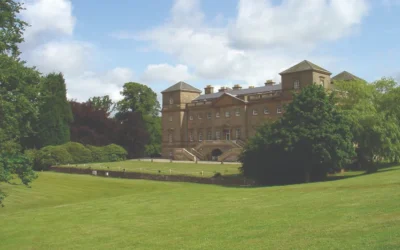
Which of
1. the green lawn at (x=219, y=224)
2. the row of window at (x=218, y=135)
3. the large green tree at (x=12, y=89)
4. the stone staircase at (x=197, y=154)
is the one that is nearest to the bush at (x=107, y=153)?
the stone staircase at (x=197, y=154)

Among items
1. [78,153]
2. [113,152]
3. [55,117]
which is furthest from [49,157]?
[113,152]

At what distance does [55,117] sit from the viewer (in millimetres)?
68250

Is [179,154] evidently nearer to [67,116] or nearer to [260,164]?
[67,116]

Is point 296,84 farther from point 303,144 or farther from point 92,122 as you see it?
point 92,122

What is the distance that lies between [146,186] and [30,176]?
21.5 m

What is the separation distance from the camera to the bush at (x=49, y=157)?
6066 centimetres

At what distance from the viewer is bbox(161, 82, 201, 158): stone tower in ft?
246

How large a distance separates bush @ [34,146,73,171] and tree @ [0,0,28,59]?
43845 mm

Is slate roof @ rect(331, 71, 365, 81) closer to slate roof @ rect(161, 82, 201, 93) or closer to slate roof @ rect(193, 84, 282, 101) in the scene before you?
slate roof @ rect(193, 84, 282, 101)

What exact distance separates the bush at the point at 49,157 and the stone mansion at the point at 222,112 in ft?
54.4

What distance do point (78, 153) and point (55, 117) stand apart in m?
7.54

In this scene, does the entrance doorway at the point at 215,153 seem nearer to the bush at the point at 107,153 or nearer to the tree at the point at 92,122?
the bush at the point at 107,153

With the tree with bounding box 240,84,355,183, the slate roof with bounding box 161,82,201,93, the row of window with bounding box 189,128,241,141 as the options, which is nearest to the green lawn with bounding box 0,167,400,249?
the tree with bounding box 240,84,355,183

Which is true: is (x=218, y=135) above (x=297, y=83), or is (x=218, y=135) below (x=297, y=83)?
below
